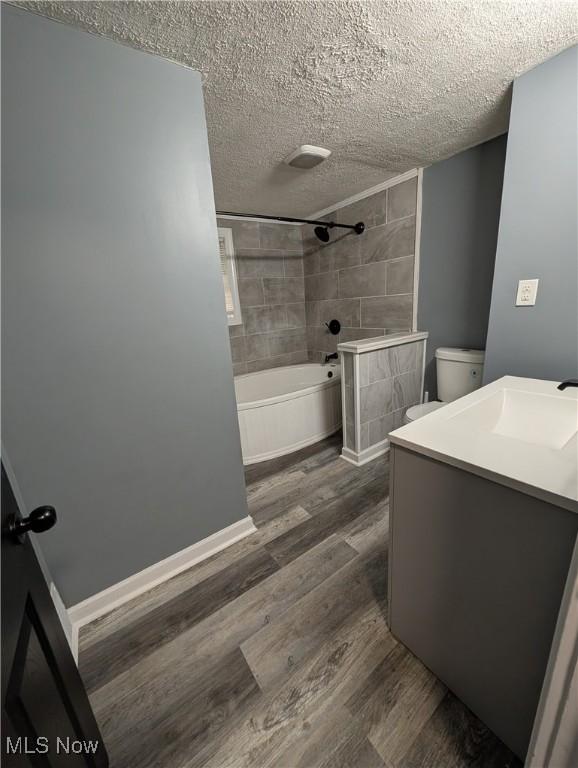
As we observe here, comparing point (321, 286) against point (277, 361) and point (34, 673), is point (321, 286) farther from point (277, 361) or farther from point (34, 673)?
point (34, 673)

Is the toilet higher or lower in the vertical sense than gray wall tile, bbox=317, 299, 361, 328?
lower

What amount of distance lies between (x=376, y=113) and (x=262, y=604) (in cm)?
240

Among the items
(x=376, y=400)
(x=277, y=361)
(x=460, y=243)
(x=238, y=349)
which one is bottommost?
(x=376, y=400)

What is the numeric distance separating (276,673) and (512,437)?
1.16m

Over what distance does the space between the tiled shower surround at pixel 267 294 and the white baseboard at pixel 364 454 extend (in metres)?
1.48

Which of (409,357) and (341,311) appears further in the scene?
(341,311)

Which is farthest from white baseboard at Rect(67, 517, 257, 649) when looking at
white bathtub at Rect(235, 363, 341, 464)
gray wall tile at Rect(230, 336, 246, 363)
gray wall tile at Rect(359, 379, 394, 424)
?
gray wall tile at Rect(230, 336, 246, 363)

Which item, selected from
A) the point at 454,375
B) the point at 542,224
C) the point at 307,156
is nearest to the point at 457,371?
the point at 454,375

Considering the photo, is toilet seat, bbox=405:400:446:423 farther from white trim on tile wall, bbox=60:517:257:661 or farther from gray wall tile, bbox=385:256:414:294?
white trim on tile wall, bbox=60:517:257:661

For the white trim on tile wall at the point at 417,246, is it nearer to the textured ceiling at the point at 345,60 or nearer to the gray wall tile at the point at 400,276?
the gray wall tile at the point at 400,276

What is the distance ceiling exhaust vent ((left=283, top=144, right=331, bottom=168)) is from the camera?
1709 mm

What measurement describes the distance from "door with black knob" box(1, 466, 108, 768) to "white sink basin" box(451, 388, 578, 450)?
46.1 inches

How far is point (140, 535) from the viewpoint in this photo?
1312 mm

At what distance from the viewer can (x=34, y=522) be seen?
57cm
